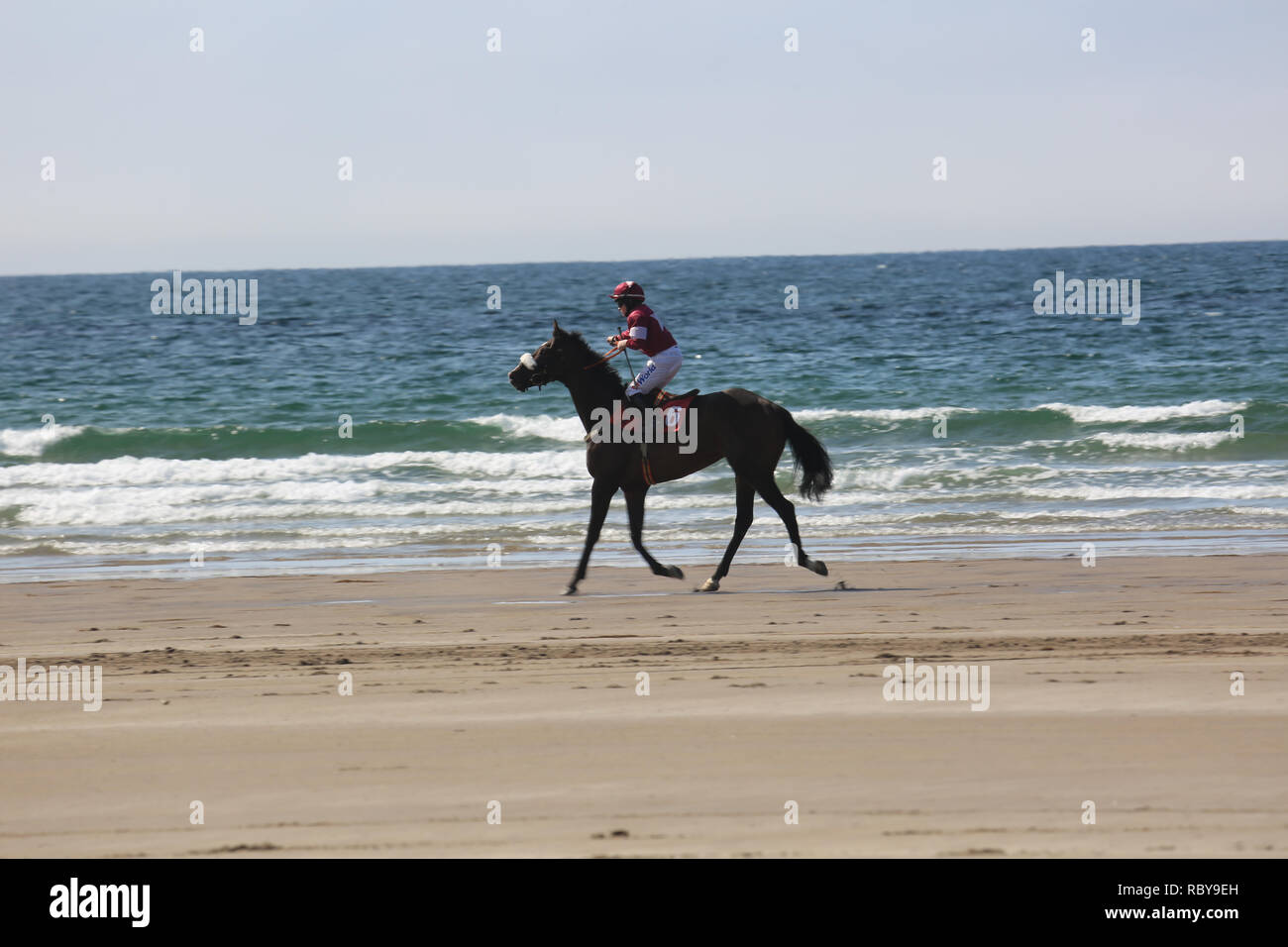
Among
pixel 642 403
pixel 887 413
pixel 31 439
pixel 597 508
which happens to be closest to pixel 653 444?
pixel 642 403

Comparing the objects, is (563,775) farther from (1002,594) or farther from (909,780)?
(1002,594)

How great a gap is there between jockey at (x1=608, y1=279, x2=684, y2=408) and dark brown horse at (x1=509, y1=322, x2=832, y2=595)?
0.53ft

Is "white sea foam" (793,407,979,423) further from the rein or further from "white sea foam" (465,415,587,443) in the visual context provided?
the rein

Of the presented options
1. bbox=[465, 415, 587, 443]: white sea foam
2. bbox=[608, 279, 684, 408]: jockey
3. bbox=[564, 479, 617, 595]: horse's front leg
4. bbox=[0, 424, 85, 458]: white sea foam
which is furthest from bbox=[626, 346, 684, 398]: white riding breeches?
bbox=[0, 424, 85, 458]: white sea foam

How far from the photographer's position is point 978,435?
19062 millimetres

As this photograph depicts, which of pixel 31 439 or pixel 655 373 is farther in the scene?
pixel 31 439

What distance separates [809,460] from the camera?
10.3m

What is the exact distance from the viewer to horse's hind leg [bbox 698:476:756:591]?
955cm

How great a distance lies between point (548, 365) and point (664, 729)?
4.88 metres

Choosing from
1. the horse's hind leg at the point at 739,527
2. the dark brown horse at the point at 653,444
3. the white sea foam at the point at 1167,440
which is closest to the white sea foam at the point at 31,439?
the dark brown horse at the point at 653,444

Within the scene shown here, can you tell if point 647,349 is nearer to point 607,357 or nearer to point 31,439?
point 607,357

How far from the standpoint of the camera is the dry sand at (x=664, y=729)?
437cm

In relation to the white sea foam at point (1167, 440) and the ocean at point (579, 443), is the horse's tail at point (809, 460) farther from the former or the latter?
the white sea foam at point (1167, 440)

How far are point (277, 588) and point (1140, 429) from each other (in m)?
14.0
